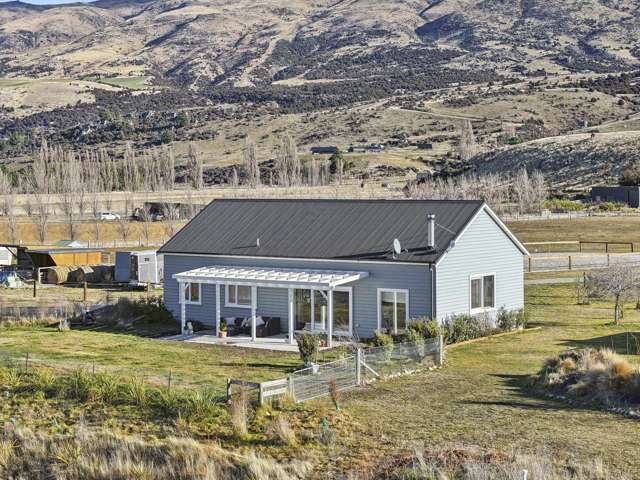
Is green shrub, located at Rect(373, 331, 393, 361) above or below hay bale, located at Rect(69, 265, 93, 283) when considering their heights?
below

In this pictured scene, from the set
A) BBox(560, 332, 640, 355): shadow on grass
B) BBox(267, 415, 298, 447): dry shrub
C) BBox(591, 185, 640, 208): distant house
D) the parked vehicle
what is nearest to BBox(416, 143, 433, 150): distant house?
BBox(591, 185, 640, 208): distant house

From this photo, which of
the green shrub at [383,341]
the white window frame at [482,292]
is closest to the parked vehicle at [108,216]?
the white window frame at [482,292]

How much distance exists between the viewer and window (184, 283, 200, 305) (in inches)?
1284

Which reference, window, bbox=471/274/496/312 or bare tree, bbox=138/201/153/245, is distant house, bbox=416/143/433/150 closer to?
bare tree, bbox=138/201/153/245

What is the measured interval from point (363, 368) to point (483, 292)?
9.10m

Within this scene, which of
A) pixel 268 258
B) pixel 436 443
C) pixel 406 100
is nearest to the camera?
pixel 436 443

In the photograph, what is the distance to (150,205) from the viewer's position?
86750 mm

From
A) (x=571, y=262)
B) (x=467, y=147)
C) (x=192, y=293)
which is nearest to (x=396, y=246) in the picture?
(x=192, y=293)

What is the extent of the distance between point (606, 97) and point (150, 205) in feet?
315

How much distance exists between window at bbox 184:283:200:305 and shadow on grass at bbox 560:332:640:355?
1146cm

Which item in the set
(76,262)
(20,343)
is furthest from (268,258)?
(76,262)

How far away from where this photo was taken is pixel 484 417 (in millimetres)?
19016

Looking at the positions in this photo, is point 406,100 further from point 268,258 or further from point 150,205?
point 268,258

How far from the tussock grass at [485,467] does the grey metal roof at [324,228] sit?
12.3 metres
